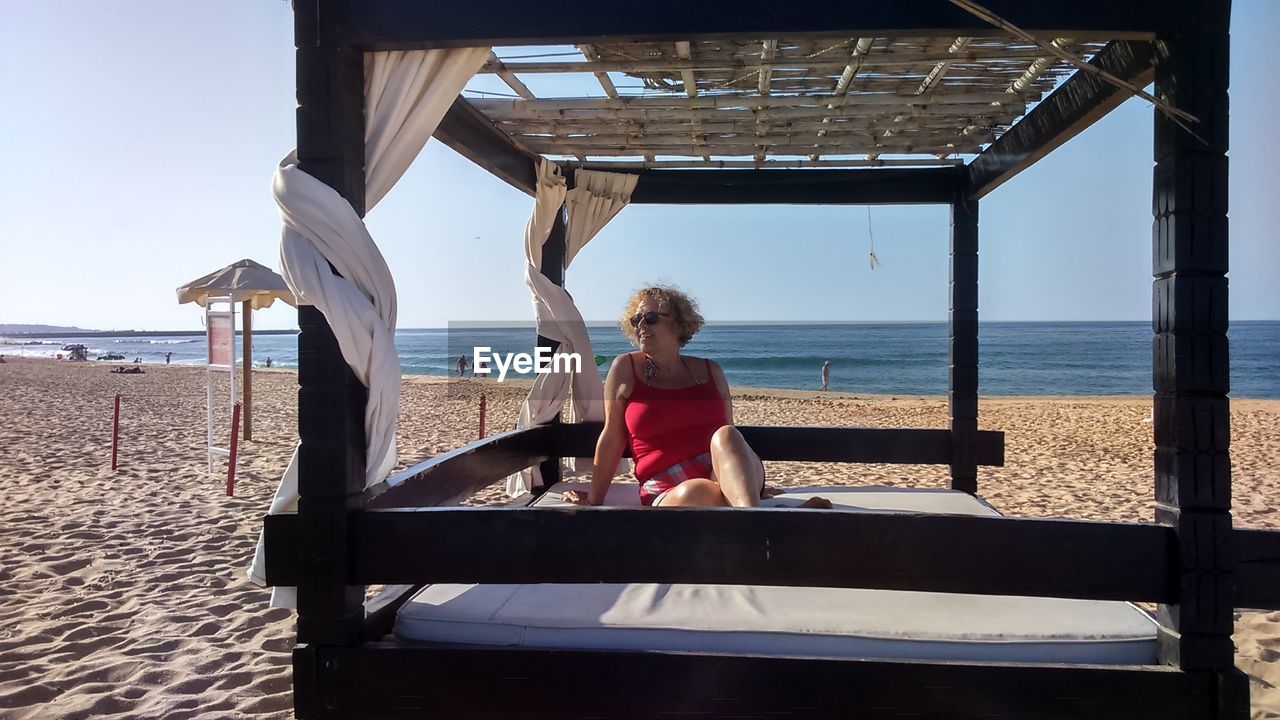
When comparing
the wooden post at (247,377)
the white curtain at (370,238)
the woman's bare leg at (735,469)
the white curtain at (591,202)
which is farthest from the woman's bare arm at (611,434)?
the wooden post at (247,377)

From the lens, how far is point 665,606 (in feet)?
7.14

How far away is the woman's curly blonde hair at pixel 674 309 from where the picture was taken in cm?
336

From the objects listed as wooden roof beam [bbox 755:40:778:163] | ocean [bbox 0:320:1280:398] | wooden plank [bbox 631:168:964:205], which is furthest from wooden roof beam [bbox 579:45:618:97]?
ocean [bbox 0:320:1280:398]

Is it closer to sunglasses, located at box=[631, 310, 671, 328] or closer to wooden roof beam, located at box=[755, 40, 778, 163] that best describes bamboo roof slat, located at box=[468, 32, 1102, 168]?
wooden roof beam, located at box=[755, 40, 778, 163]

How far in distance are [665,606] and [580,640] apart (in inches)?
11.2

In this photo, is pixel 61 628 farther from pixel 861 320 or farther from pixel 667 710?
pixel 861 320

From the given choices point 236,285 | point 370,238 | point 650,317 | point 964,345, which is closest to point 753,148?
point 650,317

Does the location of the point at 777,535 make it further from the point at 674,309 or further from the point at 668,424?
the point at 674,309

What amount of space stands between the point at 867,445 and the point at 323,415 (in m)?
3.10

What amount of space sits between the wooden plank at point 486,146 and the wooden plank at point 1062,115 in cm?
230

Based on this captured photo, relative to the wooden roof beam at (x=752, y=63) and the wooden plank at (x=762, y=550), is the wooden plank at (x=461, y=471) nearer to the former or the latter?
the wooden plank at (x=762, y=550)

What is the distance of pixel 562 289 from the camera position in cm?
443

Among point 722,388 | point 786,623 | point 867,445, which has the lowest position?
point 786,623

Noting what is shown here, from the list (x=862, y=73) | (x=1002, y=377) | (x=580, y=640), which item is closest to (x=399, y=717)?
(x=580, y=640)
